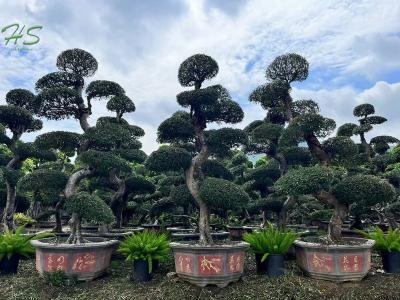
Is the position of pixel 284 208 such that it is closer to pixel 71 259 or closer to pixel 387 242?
pixel 387 242

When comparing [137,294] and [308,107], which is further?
[308,107]

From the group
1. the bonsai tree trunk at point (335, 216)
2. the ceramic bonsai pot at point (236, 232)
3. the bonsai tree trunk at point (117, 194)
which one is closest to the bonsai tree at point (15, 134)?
the bonsai tree trunk at point (117, 194)

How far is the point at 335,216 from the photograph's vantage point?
7988 millimetres

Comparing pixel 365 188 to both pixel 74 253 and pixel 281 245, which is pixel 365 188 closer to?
pixel 281 245

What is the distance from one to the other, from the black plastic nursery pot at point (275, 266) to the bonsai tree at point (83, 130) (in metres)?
3.62

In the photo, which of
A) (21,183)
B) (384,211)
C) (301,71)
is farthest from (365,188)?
(21,183)

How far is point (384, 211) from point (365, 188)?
20.0 feet

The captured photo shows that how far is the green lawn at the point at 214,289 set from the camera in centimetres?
625

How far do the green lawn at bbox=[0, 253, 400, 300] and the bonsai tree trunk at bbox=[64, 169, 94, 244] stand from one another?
3.96 ft

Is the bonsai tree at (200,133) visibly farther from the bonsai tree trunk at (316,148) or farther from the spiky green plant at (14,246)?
the spiky green plant at (14,246)

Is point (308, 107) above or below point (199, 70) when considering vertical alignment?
below

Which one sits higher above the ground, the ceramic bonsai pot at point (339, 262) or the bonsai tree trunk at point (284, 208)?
the bonsai tree trunk at point (284, 208)

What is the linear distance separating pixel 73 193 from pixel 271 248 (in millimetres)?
4948

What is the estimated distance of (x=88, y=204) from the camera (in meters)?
7.57
